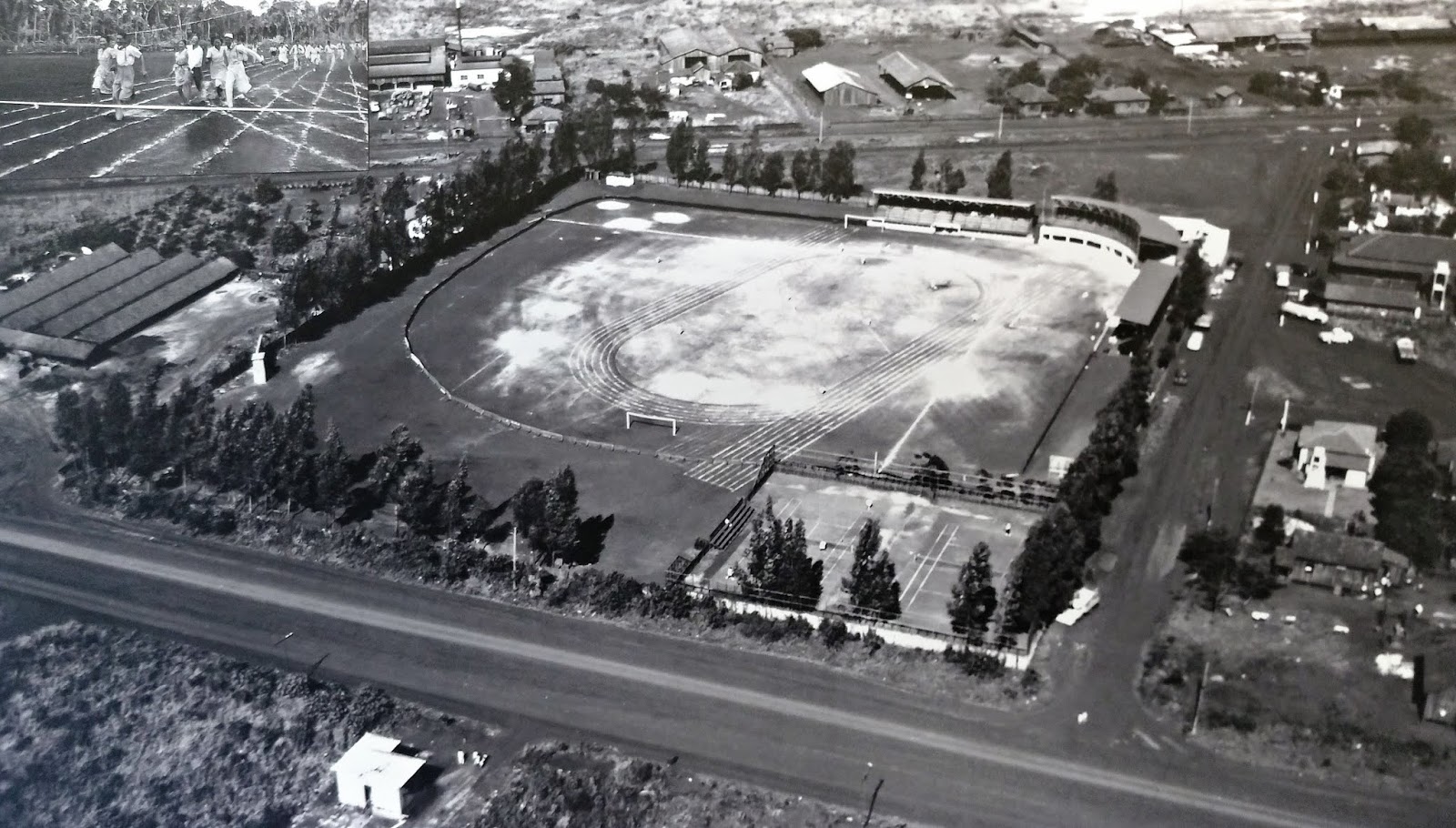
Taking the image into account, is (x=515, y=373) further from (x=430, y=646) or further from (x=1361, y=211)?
(x=1361, y=211)

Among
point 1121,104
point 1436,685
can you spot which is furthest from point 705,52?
point 1436,685

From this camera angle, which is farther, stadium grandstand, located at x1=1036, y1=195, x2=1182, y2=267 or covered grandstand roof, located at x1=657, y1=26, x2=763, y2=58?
covered grandstand roof, located at x1=657, y1=26, x2=763, y2=58

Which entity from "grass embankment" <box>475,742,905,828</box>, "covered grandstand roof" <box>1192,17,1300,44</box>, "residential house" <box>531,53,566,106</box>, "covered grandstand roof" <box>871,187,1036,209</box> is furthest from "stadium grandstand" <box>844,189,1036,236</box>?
"grass embankment" <box>475,742,905,828</box>

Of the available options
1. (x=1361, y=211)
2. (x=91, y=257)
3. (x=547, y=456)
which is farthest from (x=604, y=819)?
(x=1361, y=211)

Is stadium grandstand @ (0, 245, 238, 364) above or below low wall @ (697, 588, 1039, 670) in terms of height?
above

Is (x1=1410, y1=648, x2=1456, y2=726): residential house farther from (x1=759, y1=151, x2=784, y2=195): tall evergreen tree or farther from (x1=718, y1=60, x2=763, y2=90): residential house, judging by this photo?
(x1=718, y1=60, x2=763, y2=90): residential house
